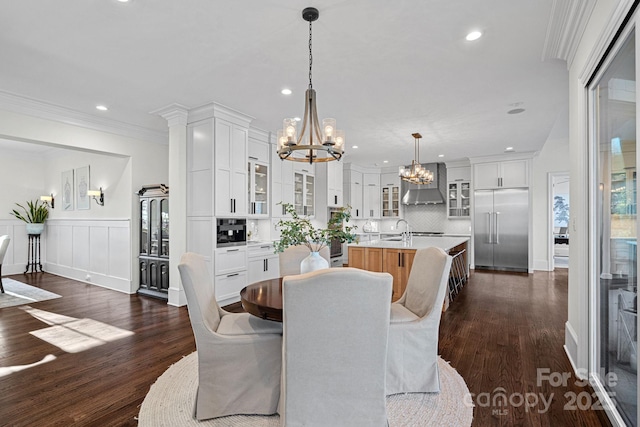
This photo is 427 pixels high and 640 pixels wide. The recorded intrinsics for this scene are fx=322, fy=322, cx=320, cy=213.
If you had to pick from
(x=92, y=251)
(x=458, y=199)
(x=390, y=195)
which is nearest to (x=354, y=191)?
(x=390, y=195)

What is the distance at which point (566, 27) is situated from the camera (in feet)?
8.15

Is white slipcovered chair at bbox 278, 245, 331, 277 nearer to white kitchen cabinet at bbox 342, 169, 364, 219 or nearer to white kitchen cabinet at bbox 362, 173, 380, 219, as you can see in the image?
white kitchen cabinet at bbox 342, 169, 364, 219

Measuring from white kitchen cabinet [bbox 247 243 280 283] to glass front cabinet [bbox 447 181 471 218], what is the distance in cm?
517

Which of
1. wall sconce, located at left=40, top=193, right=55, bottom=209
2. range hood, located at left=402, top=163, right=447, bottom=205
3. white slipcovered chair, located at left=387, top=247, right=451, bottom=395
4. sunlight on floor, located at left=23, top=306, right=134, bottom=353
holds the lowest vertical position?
sunlight on floor, located at left=23, top=306, right=134, bottom=353

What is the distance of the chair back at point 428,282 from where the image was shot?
226 cm

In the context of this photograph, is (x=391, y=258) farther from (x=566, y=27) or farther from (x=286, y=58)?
(x=566, y=27)

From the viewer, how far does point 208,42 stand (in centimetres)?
275

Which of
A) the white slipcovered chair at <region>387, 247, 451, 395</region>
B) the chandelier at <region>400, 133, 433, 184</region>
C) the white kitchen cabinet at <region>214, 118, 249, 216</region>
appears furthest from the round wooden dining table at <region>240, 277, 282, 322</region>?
the chandelier at <region>400, 133, 433, 184</region>

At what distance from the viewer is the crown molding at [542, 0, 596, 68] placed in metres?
2.23

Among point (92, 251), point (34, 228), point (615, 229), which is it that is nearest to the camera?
point (615, 229)

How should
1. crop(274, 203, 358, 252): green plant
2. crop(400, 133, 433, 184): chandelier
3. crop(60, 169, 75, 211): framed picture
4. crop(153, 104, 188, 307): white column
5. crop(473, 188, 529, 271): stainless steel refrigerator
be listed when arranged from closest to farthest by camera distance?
crop(274, 203, 358, 252): green plant, crop(153, 104, 188, 307): white column, crop(400, 133, 433, 184): chandelier, crop(60, 169, 75, 211): framed picture, crop(473, 188, 529, 271): stainless steel refrigerator

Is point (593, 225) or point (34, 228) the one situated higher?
point (593, 225)

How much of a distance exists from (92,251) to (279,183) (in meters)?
3.79

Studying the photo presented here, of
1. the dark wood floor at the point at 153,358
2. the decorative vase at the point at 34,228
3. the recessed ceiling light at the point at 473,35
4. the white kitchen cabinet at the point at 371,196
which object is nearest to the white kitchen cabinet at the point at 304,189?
the white kitchen cabinet at the point at 371,196
